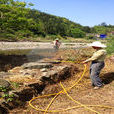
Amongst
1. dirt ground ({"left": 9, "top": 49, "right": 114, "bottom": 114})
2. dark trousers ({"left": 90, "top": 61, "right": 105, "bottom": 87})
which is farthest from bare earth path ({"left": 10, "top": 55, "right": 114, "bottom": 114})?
dark trousers ({"left": 90, "top": 61, "right": 105, "bottom": 87})

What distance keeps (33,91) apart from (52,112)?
1.36 metres

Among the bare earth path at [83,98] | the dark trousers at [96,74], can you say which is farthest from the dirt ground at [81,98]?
the dark trousers at [96,74]

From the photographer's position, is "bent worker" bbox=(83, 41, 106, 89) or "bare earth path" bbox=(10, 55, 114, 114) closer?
"bare earth path" bbox=(10, 55, 114, 114)

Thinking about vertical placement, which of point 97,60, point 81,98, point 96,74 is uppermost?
point 97,60

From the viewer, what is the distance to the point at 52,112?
4.11 m

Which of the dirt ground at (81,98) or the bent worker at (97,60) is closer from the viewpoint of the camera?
the dirt ground at (81,98)

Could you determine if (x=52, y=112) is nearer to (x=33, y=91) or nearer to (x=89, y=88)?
(x=33, y=91)

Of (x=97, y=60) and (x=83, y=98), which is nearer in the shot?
(x=83, y=98)

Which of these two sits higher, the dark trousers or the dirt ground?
the dark trousers

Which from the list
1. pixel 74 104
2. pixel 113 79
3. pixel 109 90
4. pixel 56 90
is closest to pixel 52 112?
pixel 74 104

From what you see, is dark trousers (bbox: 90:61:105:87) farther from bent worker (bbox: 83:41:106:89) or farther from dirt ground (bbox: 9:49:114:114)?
dirt ground (bbox: 9:49:114:114)

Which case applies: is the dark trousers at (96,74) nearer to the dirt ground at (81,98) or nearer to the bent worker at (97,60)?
the bent worker at (97,60)

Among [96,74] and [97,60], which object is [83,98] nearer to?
[96,74]

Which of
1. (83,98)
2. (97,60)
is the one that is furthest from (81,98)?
(97,60)
